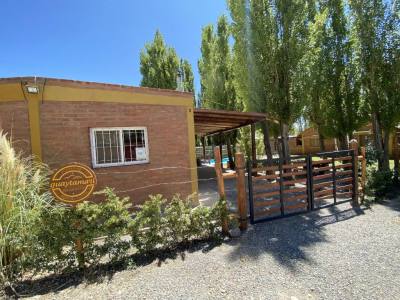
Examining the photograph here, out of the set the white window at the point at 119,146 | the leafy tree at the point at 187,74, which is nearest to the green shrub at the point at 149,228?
the white window at the point at 119,146

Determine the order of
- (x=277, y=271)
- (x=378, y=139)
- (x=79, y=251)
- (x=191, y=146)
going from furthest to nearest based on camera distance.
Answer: (x=378, y=139) → (x=191, y=146) → (x=79, y=251) → (x=277, y=271)

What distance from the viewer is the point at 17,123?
541 cm

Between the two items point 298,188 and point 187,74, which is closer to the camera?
point 298,188

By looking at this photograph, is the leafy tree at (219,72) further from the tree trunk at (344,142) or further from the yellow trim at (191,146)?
the yellow trim at (191,146)

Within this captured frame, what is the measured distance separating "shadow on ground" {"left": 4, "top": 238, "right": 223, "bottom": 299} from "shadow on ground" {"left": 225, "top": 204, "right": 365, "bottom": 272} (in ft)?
2.46

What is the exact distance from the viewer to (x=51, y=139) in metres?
5.66

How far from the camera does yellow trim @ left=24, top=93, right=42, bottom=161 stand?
17.9 feet

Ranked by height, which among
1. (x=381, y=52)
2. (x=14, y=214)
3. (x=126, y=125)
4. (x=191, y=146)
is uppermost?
(x=381, y=52)

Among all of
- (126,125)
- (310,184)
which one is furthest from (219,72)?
(310,184)

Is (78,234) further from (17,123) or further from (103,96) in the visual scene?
(103,96)

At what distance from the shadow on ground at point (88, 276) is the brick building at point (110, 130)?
274 cm

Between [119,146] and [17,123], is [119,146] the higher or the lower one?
the lower one

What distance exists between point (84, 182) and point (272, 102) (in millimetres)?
7711

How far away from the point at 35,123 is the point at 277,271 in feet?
19.5
